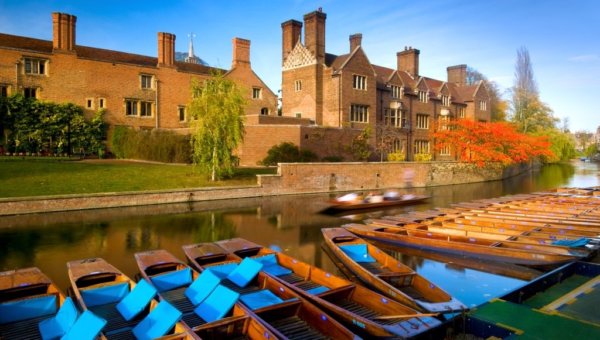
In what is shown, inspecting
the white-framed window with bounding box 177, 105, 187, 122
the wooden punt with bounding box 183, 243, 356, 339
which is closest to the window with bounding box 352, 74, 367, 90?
the white-framed window with bounding box 177, 105, 187, 122

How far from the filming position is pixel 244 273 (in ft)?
27.4

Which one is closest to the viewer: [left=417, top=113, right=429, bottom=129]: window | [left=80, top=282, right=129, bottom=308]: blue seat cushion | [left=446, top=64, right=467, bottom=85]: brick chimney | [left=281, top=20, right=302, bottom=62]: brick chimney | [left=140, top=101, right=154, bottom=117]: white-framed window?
[left=80, top=282, right=129, bottom=308]: blue seat cushion

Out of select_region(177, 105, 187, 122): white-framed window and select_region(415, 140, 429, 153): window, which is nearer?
select_region(177, 105, 187, 122): white-framed window

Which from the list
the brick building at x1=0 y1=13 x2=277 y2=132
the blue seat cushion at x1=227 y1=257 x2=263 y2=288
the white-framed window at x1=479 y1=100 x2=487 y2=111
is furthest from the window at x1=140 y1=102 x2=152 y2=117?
the white-framed window at x1=479 y1=100 x2=487 y2=111

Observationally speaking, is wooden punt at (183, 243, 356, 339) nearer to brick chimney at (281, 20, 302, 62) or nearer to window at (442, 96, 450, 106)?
brick chimney at (281, 20, 302, 62)

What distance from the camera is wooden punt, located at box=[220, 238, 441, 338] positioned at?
602 centimetres

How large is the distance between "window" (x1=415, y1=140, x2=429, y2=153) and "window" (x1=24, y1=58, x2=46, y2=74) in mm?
34351

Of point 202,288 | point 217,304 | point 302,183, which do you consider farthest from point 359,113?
point 217,304

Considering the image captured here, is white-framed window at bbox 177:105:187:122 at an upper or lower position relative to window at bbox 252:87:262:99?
lower

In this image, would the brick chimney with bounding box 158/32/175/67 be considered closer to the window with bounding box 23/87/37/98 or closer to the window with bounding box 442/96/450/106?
the window with bounding box 23/87/37/98

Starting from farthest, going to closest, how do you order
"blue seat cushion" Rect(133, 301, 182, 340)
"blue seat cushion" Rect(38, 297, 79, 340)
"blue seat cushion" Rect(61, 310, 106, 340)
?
"blue seat cushion" Rect(38, 297, 79, 340)
"blue seat cushion" Rect(133, 301, 182, 340)
"blue seat cushion" Rect(61, 310, 106, 340)

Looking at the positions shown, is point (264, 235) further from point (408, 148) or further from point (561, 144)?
point (561, 144)

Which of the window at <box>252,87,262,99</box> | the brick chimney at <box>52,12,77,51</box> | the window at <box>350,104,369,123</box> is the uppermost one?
the brick chimney at <box>52,12,77,51</box>

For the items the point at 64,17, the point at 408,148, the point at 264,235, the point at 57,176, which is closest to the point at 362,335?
the point at 264,235
